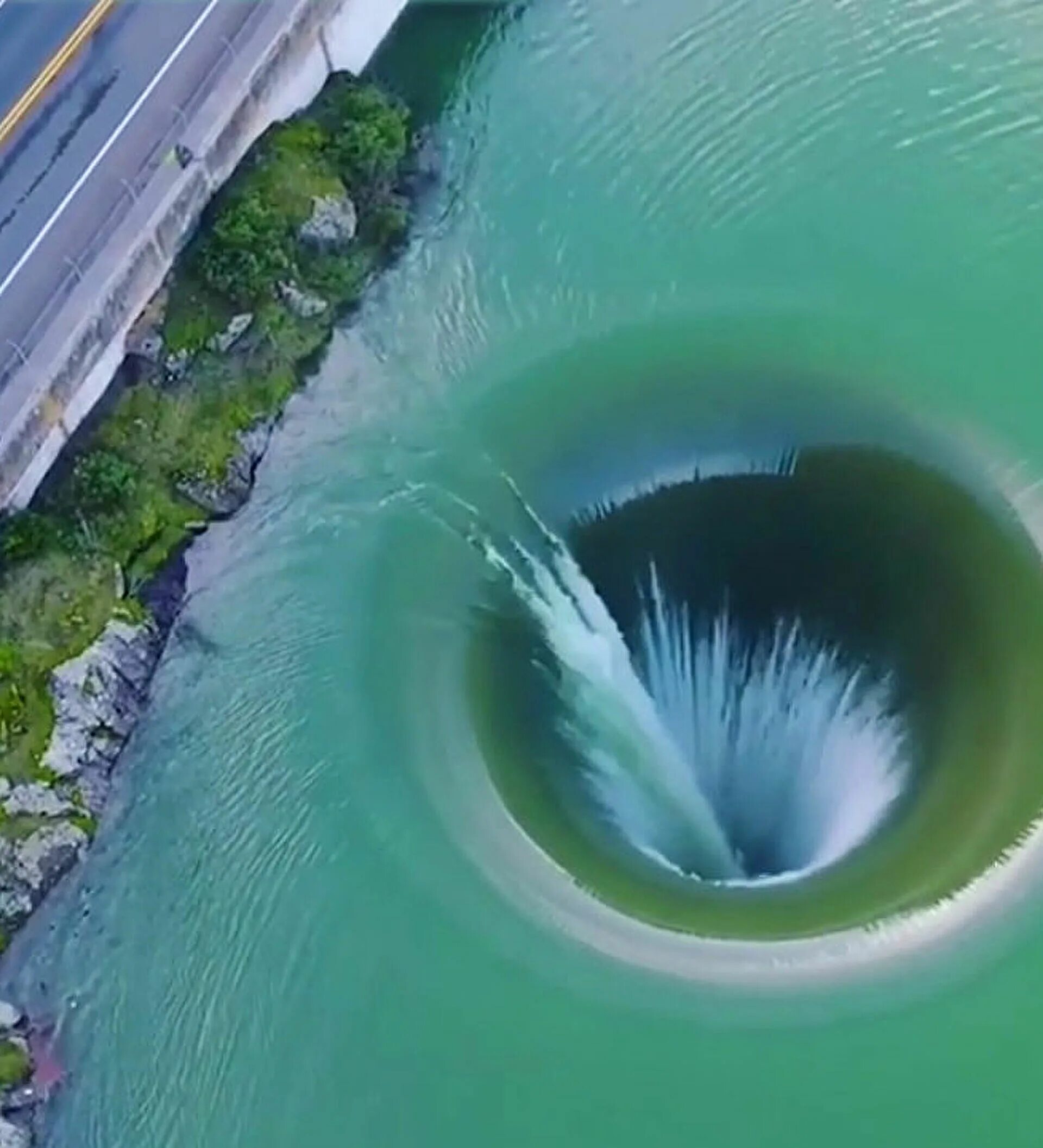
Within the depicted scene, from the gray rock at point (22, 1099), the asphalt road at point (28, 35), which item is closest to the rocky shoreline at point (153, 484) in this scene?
the gray rock at point (22, 1099)

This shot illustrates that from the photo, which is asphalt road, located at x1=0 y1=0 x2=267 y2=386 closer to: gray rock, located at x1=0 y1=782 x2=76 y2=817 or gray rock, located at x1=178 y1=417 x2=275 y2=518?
gray rock, located at x1=178 y1=417 x2=275 y2=518

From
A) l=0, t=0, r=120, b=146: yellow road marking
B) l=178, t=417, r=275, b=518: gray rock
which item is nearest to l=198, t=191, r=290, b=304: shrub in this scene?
l=178, t=417, r=275, b=518: gray rock

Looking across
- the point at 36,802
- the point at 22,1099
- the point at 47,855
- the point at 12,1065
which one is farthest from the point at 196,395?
the point at 22,1099

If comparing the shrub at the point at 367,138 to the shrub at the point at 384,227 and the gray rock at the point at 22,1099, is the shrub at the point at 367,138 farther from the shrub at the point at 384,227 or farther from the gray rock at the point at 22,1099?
the gray rock at the point at 22,1099

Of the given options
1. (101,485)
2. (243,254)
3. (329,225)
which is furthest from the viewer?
(329,225)

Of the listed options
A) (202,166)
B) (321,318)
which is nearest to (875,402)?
(321,318)

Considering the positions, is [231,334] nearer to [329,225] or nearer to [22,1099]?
[329,225]
